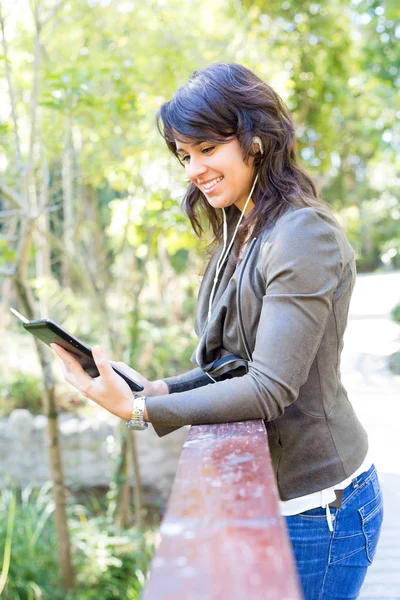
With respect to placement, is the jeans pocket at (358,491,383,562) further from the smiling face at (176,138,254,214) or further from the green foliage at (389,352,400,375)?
the green foliage at (389,352,400,375)

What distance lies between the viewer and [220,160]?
59.5 inches

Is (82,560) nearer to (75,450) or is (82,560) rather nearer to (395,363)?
(75,450)

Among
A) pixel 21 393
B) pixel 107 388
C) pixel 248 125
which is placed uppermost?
pixel 248 125

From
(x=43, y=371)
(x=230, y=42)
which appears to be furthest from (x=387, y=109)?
(x=43, y=371)

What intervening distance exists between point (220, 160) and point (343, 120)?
10.6 meters

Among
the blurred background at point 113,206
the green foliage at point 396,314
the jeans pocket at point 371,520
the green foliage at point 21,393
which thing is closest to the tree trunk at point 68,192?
the blurred background at point 113,206

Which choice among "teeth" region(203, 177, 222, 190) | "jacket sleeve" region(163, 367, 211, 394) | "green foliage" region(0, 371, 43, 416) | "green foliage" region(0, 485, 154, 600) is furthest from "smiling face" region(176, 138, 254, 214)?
"green foliage" region(0, 371, 43, 416)

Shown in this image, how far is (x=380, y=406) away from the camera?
5.93 m

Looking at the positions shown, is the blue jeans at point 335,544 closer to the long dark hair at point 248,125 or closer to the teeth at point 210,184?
the long dark hair at point 248,125

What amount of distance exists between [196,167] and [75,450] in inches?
223

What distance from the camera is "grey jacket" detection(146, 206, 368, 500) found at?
127 cm

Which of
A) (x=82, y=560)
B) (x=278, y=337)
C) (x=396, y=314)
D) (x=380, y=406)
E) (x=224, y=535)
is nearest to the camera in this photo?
(x=224, y=535)

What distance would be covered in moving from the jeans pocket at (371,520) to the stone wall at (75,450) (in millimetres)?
5171

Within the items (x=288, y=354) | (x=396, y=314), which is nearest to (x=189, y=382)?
(x=288, y=354)
